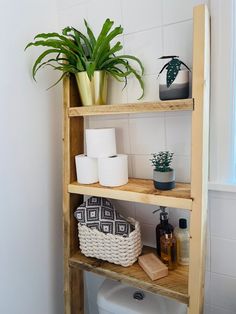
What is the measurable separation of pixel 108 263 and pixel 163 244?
0.23 m

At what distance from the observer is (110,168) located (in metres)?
0.87

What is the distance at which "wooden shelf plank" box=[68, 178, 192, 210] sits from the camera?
74 cm

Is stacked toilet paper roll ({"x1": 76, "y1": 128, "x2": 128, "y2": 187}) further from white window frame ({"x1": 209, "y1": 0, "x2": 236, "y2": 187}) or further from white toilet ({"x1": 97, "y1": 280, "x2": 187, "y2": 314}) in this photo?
white toilet ({"x1": 97, "y1": 280, "x2": 187, "y2": 314})

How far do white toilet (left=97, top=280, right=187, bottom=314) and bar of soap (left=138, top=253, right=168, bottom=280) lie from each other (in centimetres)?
16

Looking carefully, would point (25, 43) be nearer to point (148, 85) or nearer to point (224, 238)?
point (148, 85)

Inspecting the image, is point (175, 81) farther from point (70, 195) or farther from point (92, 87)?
point (70, 195)

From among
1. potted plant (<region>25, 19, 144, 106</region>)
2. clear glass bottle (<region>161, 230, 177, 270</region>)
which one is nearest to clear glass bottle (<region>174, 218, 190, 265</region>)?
clear glass bottle (<region>161, 230, 177, 270</region>)

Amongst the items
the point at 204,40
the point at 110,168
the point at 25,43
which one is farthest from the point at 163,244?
the point at 25,43

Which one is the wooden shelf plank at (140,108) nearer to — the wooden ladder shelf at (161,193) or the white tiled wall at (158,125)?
the wooden ladder shelf at (161,193)

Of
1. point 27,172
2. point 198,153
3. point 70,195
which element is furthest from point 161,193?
point 27,172

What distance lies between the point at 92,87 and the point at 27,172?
16.7 inches

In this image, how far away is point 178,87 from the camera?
78cm

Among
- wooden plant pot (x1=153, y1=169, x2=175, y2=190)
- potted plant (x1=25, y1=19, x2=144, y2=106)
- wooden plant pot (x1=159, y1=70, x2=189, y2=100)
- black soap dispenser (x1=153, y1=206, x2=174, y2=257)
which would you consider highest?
potted plant (x1=25, y1=19, x2=144, y2=106)

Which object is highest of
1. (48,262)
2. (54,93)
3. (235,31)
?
(235,31)
